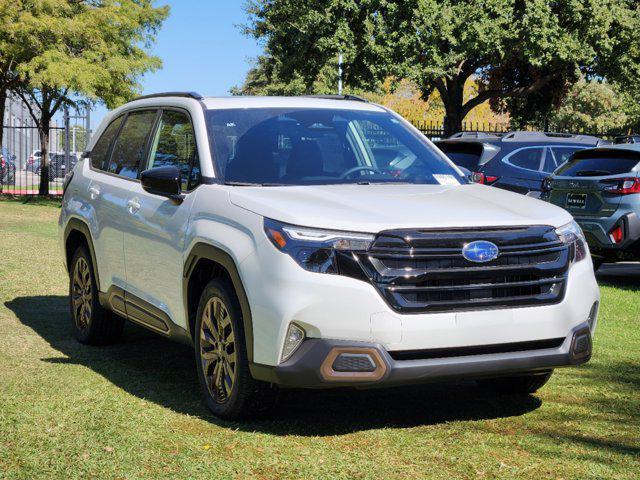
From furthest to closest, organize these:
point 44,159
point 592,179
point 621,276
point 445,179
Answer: point 44,159, point 621,276, point 592,179, point 445,179

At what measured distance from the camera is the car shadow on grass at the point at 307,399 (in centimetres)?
552

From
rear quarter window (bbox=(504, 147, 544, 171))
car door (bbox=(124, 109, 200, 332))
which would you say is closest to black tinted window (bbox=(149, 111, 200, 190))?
car door (bbox=(124, 109, 200, 332))

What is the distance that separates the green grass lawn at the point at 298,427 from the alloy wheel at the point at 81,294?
9.7 inches

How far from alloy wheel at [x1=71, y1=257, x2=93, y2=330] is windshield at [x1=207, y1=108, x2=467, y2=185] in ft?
7.30

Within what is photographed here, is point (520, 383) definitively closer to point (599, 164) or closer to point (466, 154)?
point (599, 164)

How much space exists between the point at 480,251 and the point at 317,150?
1.60m

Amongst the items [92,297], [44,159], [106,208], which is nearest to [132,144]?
[106,208]

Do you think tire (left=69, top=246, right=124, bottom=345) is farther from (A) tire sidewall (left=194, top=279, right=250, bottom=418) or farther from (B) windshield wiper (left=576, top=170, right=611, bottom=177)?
(B) windshield wiper (left=576, top=170, right=611, bottom=177)

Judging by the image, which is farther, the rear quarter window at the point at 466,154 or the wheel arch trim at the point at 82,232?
the rear quarter window at the point at 466,154

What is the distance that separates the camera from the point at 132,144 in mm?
7285

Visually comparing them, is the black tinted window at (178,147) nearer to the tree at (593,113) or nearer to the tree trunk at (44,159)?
the tree trunk at (44,159)

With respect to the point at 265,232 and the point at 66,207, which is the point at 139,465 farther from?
the point at 66,207

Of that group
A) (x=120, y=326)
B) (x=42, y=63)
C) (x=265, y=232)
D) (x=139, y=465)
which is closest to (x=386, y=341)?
(x=265, y=232)

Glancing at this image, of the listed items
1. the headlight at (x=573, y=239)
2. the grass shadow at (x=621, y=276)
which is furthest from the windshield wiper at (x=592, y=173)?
the headlight at (x=573, y=239)
